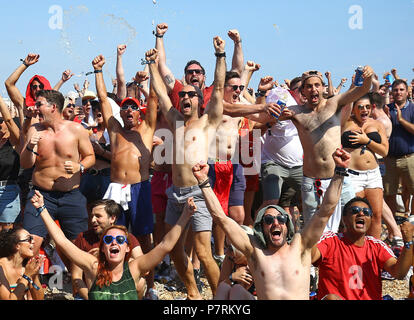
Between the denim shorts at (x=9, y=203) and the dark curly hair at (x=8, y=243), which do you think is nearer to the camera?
the dark curly hair at (x=8, y=243)

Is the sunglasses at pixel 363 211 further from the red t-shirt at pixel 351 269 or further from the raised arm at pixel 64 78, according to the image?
the raised arm at pixel 64 78

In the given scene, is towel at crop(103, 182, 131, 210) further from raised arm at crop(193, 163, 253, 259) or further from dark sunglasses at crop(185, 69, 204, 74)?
raised arm at crop(193, 163, 253, 259)

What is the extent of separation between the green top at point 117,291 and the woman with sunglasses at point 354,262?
5.35 feet

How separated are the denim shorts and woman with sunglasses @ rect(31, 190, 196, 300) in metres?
2.58

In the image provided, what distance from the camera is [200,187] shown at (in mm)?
5238

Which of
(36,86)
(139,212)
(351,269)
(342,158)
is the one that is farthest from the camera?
(36,86)

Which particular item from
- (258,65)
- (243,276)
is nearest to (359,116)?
(258,65)

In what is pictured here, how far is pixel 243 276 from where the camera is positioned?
533cm

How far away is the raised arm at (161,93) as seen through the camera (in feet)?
23.1

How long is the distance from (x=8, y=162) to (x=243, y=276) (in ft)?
13.3

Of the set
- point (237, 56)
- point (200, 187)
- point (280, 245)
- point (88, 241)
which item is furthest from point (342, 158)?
point (237, 56)

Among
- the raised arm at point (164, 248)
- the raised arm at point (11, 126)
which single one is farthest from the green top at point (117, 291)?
the raised arm at point (11, 126)

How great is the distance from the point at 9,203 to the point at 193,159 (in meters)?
2.76

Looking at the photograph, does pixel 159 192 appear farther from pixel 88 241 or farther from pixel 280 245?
pixel 280 245
